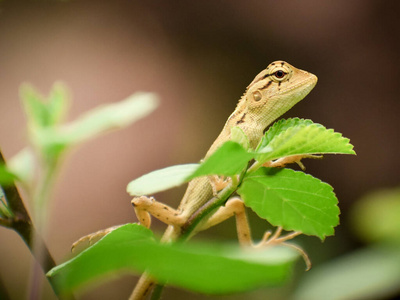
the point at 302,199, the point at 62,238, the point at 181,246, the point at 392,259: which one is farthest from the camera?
the point at 62,238

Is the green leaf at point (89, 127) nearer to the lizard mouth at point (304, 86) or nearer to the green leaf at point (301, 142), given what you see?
the green leaf at point (301, 142)

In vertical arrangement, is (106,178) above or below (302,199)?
below

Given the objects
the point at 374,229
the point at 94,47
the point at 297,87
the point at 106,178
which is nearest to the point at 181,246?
the point at 374,229

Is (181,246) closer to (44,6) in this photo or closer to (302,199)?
(302,199)

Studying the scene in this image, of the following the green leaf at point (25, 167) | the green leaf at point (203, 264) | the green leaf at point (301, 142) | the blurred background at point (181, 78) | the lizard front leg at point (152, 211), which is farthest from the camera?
the blurred background at point (181, 78)

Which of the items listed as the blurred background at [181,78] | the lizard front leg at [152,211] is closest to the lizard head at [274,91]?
the lizard front leg at [152,211]

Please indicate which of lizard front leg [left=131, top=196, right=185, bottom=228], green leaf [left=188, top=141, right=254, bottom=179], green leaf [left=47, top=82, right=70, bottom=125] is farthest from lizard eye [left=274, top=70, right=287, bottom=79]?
green leaf [left=47, top=82, right=70, bottom=125]

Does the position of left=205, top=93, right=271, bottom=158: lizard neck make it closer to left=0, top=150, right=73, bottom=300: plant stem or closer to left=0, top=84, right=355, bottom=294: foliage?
left=0, top=84, right=355, bottom=294: foliage

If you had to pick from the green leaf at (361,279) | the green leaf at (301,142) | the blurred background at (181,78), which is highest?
the green leaf at (301,142)
